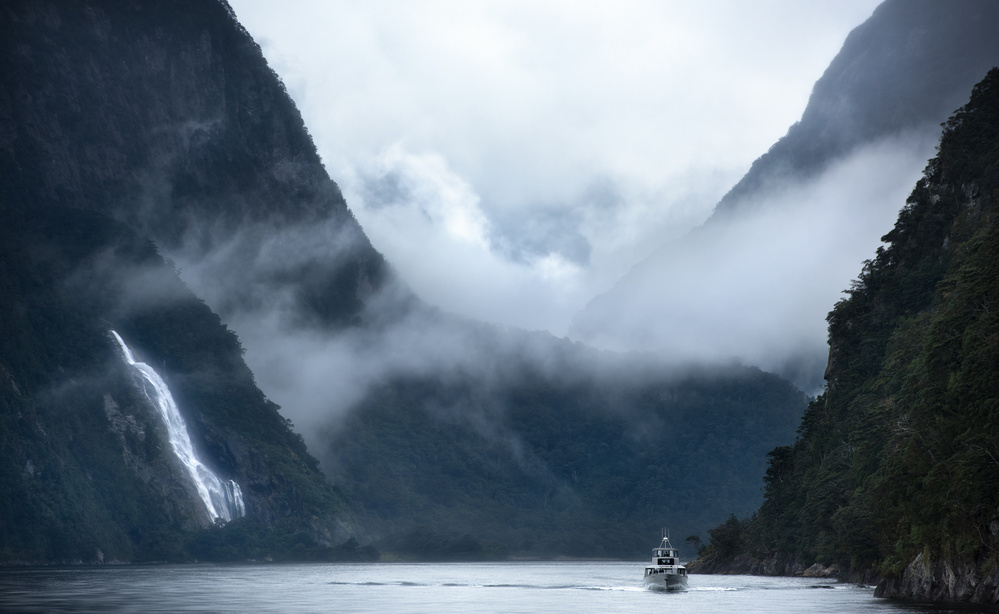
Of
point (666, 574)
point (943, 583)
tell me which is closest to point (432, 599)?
point (666, 574)

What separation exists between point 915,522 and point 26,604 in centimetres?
6548

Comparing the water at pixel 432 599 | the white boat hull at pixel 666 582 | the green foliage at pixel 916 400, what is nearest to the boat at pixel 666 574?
the white boat hull at pixel 666 582

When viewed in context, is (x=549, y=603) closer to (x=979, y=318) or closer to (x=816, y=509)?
(x=979, y=318)

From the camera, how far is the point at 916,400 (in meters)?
88.7

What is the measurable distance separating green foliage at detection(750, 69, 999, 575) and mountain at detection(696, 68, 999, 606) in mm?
184

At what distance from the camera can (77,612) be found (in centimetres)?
6981

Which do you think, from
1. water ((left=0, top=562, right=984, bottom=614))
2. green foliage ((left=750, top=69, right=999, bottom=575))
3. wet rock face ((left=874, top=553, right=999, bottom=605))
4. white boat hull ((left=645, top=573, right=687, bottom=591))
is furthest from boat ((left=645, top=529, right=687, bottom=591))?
wet rock face ((left=874, top=553, right=999, bottom=605))

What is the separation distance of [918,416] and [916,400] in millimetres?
9642

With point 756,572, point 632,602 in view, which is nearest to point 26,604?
point 632,602

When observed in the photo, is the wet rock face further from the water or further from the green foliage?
Result: the water

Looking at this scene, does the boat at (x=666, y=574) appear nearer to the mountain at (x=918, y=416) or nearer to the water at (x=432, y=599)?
the water at (x=432, y=599)

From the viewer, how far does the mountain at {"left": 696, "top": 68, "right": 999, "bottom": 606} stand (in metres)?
67.9

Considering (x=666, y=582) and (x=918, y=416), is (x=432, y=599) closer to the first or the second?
(x=666, y=582)

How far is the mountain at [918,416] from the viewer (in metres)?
67.9
